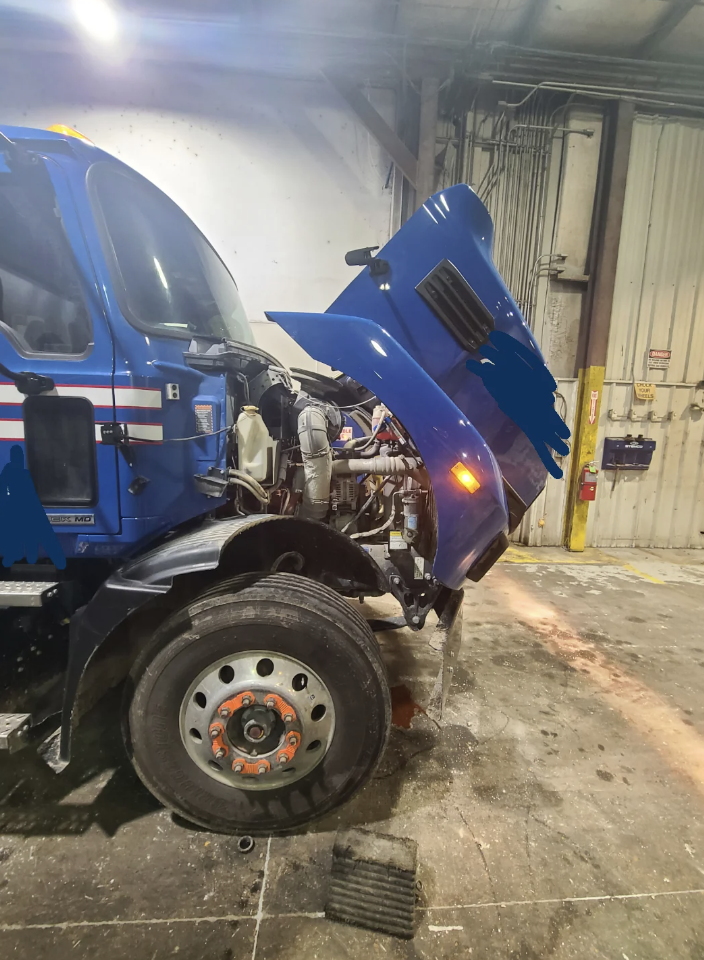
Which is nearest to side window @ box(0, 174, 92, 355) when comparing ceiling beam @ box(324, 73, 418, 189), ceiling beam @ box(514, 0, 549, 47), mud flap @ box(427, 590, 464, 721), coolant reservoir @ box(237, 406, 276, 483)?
coolant reservoir @ box(237, 406, 276, 483)

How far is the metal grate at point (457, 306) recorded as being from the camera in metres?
2.20

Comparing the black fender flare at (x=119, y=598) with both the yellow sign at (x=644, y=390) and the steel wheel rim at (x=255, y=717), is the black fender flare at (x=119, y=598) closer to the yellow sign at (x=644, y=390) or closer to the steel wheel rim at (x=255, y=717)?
the steel wheel rim at (x=255, y=717)

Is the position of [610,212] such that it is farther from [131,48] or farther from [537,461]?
[131,48]

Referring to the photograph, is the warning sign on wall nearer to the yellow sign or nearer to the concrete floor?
the yellow sign

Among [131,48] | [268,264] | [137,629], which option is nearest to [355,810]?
[137,629]

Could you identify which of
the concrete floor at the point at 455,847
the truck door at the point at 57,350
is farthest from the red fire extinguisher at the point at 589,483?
the truck door at the point at 57,350

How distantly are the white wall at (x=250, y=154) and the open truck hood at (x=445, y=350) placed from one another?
10.9 feet

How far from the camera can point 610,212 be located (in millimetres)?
5457

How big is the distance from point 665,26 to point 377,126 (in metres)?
3.08

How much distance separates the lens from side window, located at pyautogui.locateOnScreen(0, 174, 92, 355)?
170 centimetres

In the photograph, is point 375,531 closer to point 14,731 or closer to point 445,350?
point 445,350

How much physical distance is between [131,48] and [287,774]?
6768 millimetres

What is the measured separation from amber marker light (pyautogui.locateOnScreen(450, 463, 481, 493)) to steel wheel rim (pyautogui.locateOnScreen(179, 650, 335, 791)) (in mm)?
940

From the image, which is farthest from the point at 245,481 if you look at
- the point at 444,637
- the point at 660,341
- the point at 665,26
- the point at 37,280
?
the point at 665,26
